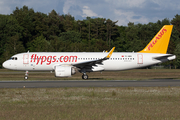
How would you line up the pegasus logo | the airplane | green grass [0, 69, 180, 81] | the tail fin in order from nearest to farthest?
the airplane < the tail fin < the pegasus logo < green grass [0, 69, 180, 81]

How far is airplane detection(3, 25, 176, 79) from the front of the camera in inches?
1344

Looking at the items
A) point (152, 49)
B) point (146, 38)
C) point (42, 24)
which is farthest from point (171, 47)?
point (152, 49)

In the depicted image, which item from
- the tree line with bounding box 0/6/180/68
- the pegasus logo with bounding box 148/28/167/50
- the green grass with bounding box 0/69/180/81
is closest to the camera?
the pegasus logo with bounding box 148/28/167/50

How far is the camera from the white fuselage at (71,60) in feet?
Result: 112

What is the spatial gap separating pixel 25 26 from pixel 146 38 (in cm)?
5309

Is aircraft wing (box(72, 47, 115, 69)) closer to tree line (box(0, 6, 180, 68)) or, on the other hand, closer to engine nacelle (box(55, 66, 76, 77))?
engine nacelle (box(55, 66, 76, 77))

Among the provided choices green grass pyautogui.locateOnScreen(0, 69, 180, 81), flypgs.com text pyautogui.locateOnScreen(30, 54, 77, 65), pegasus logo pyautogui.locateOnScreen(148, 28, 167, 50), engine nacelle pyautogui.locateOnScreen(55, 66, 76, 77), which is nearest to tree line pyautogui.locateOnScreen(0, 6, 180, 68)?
green grass pyautogui.locateOnScreen(0, 69, 180, 81)

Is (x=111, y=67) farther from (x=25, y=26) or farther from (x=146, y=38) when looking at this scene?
(x=146, y=38)

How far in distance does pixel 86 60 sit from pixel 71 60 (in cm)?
199

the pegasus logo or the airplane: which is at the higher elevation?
the pegasus logo

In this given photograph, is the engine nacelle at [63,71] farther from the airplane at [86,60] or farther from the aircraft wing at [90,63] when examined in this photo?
the aircraft wing at [90,63]

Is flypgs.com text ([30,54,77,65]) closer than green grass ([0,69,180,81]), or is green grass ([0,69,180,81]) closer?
flypgs.com text ([30,54,77,65])

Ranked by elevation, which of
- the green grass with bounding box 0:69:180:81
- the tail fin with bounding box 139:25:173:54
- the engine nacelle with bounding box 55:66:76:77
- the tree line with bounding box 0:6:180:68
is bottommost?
the green grass with bounding box 0:69:180:81

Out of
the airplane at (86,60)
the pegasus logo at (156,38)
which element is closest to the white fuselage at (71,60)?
the airplane at (86,60)
